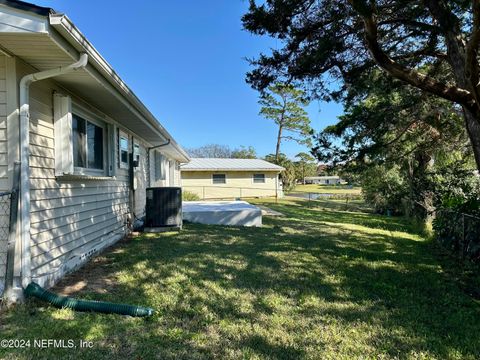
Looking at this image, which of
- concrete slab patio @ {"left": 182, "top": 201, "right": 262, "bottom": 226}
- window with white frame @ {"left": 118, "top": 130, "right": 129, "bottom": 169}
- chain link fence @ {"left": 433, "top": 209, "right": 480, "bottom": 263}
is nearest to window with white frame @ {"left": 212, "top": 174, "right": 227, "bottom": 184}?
concrete slab patio @ {"left": 182, "top": 201, "right": 262, "bottom": 226}

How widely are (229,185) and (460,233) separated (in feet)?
61.1

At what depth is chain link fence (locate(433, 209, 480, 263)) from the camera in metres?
5.53

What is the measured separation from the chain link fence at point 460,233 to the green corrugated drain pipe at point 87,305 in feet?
17.1

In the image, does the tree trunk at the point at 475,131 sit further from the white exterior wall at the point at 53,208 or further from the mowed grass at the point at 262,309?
the white exterior wall at the point at 53,208

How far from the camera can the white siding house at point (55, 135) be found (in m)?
3.18

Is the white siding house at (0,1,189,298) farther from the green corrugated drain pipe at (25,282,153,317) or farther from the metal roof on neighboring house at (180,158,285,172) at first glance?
the metal roof on neighboring house at (180,158,285,172)

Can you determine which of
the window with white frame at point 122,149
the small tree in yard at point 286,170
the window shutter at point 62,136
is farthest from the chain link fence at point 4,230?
the small tree in yard at point 286,170

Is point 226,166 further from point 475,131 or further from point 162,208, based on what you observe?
point 475,131

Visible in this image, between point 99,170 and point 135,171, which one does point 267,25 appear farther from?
point 135,171

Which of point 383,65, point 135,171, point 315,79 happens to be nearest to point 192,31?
point 135,171

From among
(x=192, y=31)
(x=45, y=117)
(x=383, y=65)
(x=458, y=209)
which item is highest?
(x=192, y=31)

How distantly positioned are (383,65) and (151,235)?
5.84 m

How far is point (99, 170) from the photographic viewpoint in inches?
228

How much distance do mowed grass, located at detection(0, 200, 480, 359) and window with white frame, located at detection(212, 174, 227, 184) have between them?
17.9 m
